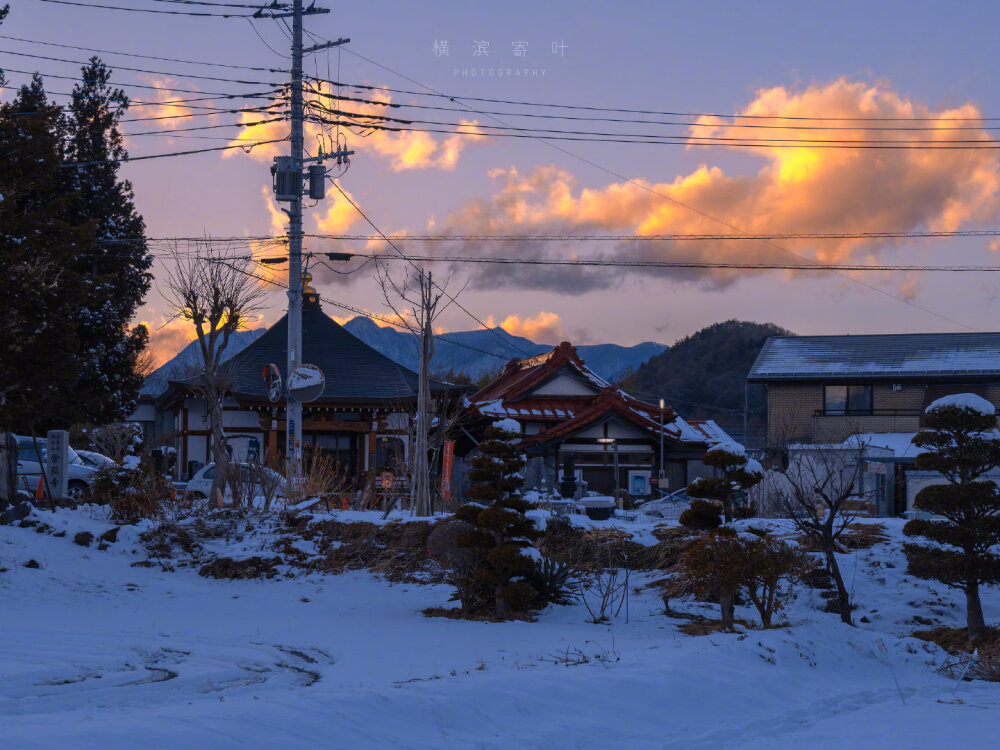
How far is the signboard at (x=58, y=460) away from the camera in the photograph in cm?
2127

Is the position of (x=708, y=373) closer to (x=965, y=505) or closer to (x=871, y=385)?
(x=871, y=385)

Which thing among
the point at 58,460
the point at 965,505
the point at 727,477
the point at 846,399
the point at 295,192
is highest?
the point at 295,192

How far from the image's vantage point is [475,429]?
35.3 m

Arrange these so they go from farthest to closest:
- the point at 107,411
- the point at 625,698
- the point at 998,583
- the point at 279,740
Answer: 1. the point at 107,411
2. the point at 998,583
3. the point at 625,698
4. the point at 279,740

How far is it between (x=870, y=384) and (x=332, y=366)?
19827mm

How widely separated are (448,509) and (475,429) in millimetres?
14622

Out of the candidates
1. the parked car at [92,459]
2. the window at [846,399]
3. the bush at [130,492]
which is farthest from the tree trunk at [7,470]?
the window at [846,399]

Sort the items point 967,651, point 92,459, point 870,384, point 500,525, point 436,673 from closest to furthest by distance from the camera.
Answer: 1. point 436,673
2. point 967,651
3. point 500,525
4. point 92,459
5. point 870,384

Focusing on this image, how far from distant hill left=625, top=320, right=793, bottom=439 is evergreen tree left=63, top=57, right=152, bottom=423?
4842 cm

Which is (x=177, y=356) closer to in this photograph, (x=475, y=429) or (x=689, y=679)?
(x=475, y=429)

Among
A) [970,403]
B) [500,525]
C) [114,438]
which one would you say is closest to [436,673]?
[500,525]

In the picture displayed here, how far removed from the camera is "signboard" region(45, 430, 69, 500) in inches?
837

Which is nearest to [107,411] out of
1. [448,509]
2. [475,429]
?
[448,509]

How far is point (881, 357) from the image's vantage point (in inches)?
1462
